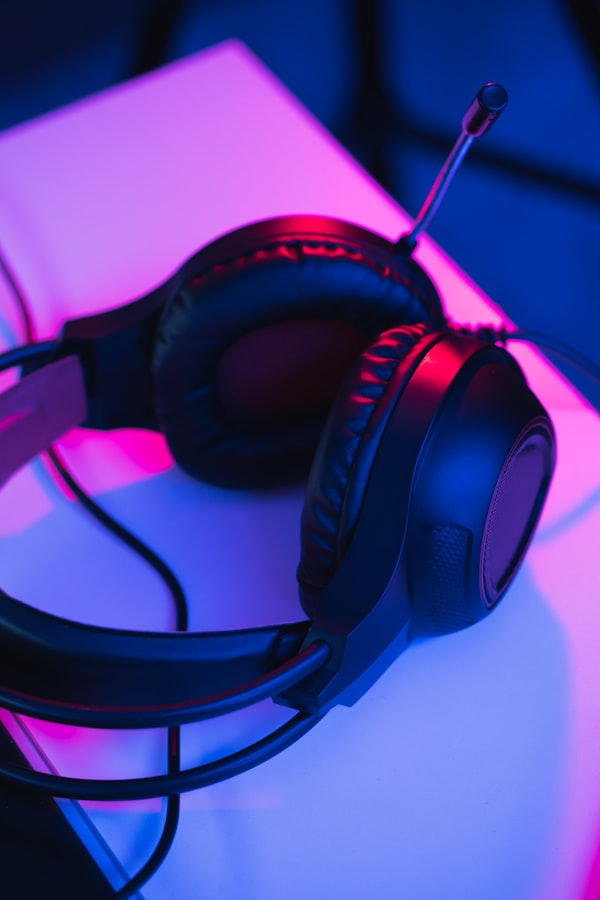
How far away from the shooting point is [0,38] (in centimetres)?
152

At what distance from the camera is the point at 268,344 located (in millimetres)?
660

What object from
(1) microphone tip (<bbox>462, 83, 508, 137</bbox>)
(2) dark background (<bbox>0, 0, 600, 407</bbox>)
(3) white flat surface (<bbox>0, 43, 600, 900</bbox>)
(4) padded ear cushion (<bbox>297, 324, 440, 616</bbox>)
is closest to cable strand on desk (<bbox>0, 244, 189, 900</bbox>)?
(3) white flat surface (<bbox>0, 43, 600, 900</bbox>)

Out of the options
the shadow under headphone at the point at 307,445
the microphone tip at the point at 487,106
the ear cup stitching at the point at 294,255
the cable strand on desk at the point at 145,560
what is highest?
the microphone tip at the point at 487,106

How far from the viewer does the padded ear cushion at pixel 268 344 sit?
62cm

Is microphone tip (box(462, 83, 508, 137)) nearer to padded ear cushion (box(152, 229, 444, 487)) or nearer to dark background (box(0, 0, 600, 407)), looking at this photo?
padded ear cushion (box(152, 229, 444, 487))

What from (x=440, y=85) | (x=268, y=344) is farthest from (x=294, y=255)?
(x=440, y=85)

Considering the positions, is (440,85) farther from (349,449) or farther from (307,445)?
(349,449)

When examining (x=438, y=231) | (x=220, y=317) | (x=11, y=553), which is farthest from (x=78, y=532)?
(x=438, y=231)

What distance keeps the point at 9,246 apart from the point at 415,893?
66 cm

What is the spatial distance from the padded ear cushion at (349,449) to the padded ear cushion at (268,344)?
71 mm

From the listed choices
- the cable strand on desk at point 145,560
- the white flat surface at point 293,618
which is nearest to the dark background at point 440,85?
the white flat surface at point 293,618

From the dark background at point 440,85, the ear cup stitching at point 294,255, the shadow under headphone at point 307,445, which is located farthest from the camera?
the dark background at point 440,85

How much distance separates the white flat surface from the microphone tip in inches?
9.8

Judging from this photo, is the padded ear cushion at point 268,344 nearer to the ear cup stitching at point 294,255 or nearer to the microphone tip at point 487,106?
the ear cup stitching at point 294,255
